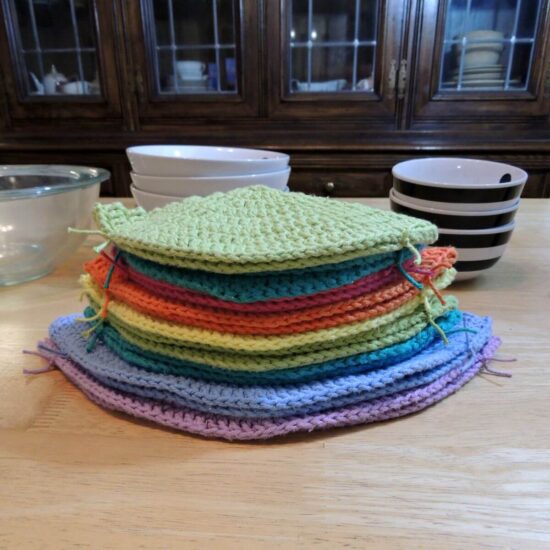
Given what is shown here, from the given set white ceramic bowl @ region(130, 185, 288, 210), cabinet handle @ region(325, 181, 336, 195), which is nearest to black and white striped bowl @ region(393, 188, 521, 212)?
white ceramic bowl @ region(130, 185, 288, 210)

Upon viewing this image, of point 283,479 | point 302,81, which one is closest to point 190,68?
point 302,81

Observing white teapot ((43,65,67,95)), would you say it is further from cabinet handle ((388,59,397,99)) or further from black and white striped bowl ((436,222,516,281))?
black and white striped bowl ((436,222,516,281))

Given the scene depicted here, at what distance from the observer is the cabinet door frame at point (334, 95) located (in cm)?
147

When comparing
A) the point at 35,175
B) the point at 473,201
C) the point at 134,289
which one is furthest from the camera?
the point at 35,175

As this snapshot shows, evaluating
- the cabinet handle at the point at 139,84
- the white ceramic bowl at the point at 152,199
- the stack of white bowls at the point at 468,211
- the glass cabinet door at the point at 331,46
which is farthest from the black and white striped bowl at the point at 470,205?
the cabinet handle at the point at 139,84

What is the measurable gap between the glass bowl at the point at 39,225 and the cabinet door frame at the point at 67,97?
3.77 ft

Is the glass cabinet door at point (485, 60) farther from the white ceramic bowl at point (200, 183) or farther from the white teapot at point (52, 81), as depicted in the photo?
the white teapot at point (52, 81)

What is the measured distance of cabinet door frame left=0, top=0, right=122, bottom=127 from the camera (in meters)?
1.54

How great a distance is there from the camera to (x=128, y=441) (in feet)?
0.93

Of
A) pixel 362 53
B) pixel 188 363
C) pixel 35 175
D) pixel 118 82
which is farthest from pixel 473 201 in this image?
pixel 118 82

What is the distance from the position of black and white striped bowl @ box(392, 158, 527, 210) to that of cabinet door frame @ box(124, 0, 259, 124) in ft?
3.42

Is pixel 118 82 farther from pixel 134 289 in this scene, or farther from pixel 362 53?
pixel 134 289

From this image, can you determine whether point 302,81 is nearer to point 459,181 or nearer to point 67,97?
point 67,97

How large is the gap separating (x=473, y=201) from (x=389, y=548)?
0.36 meters
